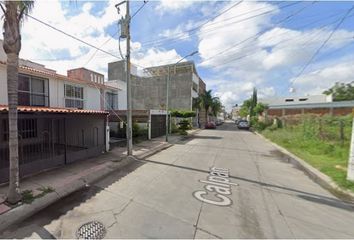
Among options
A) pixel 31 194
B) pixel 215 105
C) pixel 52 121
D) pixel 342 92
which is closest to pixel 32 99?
pixel 52 121

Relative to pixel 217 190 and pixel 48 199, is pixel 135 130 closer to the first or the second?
pixel 48 199

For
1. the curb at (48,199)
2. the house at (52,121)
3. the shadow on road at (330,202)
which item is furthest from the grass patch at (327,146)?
the house at (52,121)

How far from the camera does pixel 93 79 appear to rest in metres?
19.4

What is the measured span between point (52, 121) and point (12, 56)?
5103 millimetres

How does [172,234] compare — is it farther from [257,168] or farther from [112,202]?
[257,168]

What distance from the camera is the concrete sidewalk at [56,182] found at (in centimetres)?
449

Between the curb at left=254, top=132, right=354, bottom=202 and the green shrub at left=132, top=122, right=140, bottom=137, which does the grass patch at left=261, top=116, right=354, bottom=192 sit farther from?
the green shrub at left=132, top=122, right=140, bottom=137

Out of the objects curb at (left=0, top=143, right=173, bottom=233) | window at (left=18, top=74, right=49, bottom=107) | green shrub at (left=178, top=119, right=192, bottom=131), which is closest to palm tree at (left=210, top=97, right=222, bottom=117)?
green shrub at (left=178, top=119, right=192, bottom=131)

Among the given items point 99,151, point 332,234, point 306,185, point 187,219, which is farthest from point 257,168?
point 99,151

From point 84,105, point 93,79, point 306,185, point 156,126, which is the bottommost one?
point 306,185

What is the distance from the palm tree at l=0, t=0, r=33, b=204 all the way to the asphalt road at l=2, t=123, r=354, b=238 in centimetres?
116

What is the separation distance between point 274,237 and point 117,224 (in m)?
3.03

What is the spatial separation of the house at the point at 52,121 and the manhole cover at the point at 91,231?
4225 millimetres

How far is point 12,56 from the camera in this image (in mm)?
4555
